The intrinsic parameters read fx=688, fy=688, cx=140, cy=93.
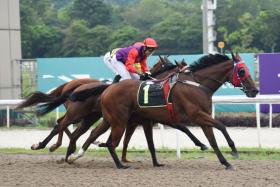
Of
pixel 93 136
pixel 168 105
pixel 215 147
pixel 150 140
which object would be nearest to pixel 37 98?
pixel 93 136

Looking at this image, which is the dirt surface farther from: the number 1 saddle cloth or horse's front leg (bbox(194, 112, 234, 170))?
the number 1 saddle cloth

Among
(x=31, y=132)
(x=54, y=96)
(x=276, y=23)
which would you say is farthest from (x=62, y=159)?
(x=276, y=23)

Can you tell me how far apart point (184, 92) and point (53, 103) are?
2.23 metres

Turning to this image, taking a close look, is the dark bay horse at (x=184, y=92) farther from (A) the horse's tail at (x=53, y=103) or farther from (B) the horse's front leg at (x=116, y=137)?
(A) the horse's tail at (x=53, y=103)

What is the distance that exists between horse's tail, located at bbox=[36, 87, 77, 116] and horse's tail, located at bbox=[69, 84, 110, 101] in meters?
0.47

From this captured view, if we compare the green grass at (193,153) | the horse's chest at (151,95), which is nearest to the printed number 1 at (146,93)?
the horse's chest at (151,95)

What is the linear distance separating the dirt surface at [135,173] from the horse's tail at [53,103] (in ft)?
2.42

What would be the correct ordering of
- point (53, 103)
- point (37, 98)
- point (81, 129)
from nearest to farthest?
point (81, 129) → point (53, 103) → point (37, 98)

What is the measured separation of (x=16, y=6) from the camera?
62.0 feet

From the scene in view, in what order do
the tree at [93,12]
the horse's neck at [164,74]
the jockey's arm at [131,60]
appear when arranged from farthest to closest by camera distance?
the tree at [93,12] → the horse's neck at [164,74] → the jockey's arm at [131,60]

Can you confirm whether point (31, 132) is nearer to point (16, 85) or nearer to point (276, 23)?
point (16, 85)

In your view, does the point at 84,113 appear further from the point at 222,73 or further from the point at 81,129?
the point at 222,73

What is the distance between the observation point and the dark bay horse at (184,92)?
878cm

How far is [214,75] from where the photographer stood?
8.94 m
